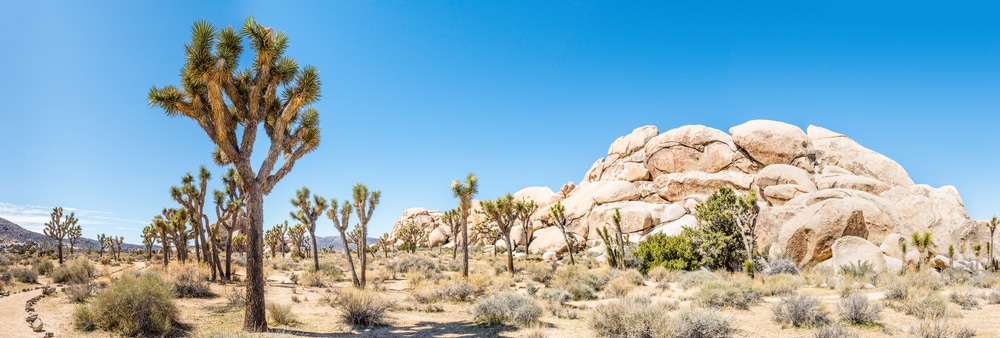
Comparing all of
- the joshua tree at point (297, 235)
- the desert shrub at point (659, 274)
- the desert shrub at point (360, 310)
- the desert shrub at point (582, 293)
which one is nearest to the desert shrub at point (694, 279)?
the desert shrub at point (659, 274)

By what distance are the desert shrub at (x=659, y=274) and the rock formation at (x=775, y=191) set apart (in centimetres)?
823

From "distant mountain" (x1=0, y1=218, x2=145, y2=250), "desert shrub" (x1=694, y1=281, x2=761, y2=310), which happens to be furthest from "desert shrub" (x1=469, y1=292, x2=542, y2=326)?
"distant mountain" (x1=0, y1=218, x2=145, y2=250)

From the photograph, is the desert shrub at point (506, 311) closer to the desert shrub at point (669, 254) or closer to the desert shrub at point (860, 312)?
the desert shrub at point (860, 312)

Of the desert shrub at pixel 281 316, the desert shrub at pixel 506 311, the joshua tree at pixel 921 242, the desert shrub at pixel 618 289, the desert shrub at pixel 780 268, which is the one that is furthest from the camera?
the desert shrub at pixel 780 268

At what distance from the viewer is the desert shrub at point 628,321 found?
814 cm

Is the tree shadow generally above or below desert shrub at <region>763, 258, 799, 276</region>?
above

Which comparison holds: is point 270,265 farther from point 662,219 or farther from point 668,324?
point 662,219

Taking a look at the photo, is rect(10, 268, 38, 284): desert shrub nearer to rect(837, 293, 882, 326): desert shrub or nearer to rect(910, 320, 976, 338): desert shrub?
rect(837, 293, 882, 326): desert shrub

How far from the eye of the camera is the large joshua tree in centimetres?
908

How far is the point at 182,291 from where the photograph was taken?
15.0 m

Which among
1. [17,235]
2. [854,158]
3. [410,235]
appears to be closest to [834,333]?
[854,158]

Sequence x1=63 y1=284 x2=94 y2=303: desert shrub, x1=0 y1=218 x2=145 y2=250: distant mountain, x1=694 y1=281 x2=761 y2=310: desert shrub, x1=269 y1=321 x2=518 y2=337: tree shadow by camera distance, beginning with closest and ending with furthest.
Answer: x1=269 y1=321 x2=518 y2=337: tree shadow, x1=694 y1=281 x2=761 y2=310: desert shrub, x1=63 y1=284 x2=94 y2=303: desert shrub, x1=0 y1=218 x2=145 y2=250: distant mountain

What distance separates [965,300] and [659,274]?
10.4 meters

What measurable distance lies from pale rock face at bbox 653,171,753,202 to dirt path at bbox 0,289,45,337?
144 ft
